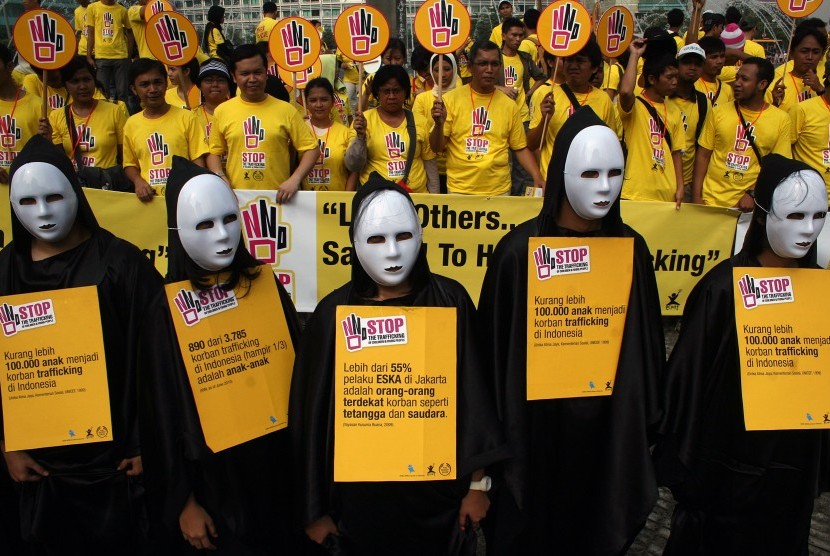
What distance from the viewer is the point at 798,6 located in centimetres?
696

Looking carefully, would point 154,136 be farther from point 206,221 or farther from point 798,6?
point 798,6

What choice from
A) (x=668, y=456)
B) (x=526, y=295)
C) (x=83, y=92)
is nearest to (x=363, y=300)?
(x=526, y=295)

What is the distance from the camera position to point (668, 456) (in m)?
3.43

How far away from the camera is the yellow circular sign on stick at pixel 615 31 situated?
6.95 m

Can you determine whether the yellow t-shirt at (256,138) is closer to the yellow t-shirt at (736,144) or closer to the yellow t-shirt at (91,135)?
the yellow t-shirt at (91,135)

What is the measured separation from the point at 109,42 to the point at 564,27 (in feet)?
29.4

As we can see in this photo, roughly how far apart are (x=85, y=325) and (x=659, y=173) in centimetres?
531

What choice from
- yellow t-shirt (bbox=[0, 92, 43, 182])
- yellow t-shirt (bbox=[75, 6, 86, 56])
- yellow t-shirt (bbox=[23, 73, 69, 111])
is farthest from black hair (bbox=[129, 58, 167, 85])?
yellow t-shirt (bbox=[75, 6, 86, 56])

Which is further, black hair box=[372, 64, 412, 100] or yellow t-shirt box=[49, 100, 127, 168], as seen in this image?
yellow t-shirt box=[49, 100, 127, 168]

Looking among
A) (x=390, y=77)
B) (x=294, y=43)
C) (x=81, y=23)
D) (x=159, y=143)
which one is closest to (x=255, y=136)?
(x=159, y=143)

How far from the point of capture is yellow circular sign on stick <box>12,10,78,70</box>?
5.86 m

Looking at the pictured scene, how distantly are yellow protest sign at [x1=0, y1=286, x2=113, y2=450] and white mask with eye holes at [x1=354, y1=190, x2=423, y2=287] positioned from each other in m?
1.31

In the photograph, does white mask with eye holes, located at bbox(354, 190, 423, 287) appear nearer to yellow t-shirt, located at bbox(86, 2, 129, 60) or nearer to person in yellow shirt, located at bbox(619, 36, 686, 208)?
person in yellow shirt, located at bbox(619, 36, 686, 208)

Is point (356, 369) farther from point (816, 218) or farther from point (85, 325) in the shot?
point (816, 218)
